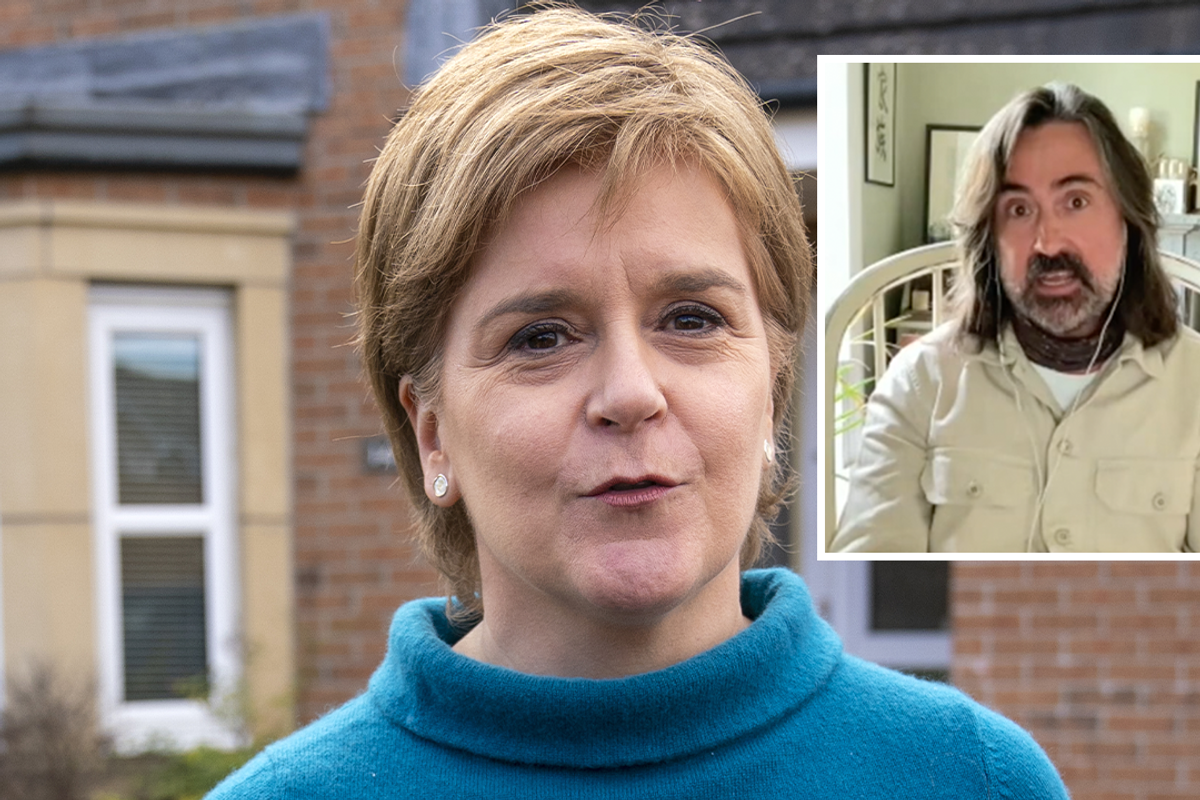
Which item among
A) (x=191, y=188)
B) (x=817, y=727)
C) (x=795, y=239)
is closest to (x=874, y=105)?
(x=795, y=239)

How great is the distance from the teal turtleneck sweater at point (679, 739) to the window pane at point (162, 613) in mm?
4103

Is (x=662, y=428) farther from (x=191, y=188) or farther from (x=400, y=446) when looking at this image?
(x=191, y=188)

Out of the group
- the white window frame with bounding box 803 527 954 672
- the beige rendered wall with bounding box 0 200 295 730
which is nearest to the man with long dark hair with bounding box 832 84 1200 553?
the beige rendered wall with bounding box 0 200 295 730

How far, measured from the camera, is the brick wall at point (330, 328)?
16.4ft

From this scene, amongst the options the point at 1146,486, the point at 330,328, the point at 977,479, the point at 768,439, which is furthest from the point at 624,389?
the point at 330,328

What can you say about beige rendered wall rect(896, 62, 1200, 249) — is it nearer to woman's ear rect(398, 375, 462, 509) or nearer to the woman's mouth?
the woman's mouth

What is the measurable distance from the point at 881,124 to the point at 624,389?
359mm

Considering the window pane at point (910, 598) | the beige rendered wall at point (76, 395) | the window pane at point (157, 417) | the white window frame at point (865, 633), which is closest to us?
the beige rendered wall at point (76, 395)

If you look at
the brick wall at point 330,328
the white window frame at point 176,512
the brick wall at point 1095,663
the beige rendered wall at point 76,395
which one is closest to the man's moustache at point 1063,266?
the brick wall at point 1095,663

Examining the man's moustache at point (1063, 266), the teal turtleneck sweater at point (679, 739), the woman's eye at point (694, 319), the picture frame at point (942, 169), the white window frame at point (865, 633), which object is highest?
the picture frame at point (942, 169)

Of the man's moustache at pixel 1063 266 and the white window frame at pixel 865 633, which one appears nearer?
the man's moustache at pixel 1063 266

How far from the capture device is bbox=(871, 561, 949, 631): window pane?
632 centimetres

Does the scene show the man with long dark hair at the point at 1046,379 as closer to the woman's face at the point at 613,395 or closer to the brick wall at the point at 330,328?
the woman's face at the point at 613,395

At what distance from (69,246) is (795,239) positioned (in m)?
4.13
